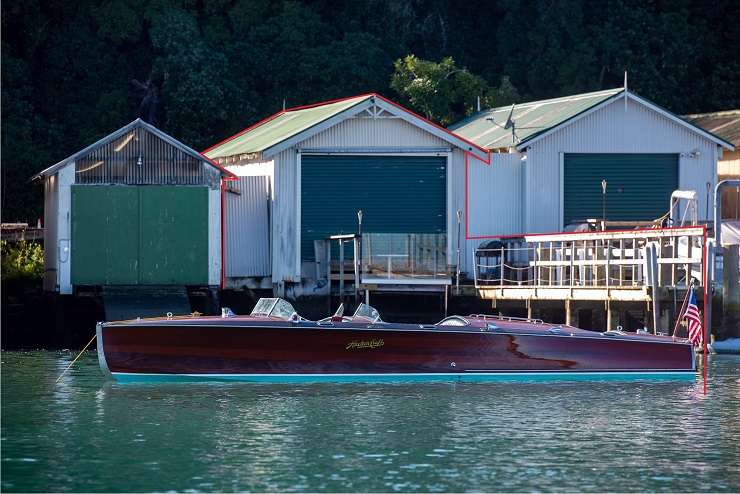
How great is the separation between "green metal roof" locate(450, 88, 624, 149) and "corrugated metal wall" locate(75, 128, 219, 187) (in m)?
8.88

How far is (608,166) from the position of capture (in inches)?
1630

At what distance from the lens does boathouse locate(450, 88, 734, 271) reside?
41.1 metres

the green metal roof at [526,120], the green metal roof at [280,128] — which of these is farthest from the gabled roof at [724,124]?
the green metal roof at [280,128]

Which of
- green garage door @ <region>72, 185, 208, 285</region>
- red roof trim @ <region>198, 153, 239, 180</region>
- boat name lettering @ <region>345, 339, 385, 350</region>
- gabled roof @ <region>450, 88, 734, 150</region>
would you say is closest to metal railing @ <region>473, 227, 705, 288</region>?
gabled roof @ <region>450, 88, 734, 150</region>

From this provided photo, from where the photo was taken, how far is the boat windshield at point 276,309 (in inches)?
1114

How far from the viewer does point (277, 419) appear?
2395 centimetres

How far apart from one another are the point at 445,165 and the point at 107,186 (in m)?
8.68

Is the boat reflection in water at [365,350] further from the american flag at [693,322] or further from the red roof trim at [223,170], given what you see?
the red roof trim at [223,170]

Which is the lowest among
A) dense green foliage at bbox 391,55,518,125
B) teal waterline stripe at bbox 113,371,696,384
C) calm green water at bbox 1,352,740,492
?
calm green water at bbox 1,352,740,492

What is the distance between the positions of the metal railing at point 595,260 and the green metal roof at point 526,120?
12.0 feet

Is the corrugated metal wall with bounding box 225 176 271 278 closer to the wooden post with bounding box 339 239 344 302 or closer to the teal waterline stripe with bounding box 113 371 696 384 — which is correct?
the wooden post with bounding box 339 239 344 302

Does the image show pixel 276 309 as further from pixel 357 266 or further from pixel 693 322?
pixel 693 322

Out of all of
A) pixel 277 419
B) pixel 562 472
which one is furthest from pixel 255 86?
pixel 562 472

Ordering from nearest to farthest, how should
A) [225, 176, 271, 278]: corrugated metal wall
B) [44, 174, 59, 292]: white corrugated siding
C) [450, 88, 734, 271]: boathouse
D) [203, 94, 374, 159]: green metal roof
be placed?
[44, 174, 59, 292]: white corrugated siding
[225, 176, 271, 278]: corrugated metal wall
[203, 94, 374, 159]: green metal roof
[450, 88, 734, 271]: boathouse
